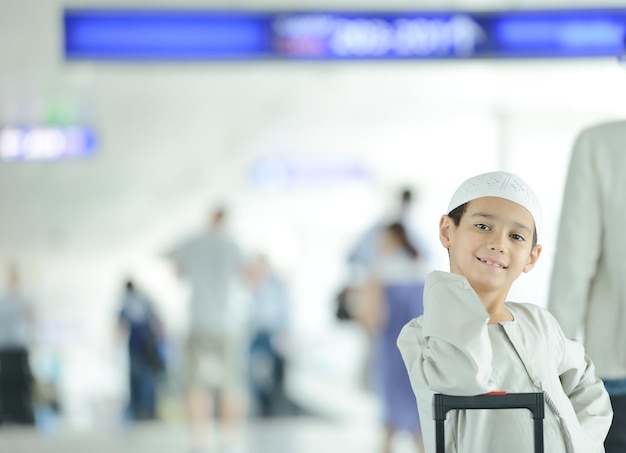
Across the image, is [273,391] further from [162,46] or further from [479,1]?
[162,46]

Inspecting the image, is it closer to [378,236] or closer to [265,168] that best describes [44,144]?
[265,168]

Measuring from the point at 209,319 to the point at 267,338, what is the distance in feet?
10.0

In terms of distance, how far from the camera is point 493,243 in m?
1.93

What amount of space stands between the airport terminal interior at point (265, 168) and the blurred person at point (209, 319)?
39 centimetres

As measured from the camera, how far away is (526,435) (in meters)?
1.90

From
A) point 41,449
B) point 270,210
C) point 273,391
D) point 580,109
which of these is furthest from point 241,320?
point 580,109

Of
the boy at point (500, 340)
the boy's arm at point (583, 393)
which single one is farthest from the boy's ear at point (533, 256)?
→ the boy's arm at point (583, 393)

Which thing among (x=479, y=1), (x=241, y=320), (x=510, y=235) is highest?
(x=479, y=1)

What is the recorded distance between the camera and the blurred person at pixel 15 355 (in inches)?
440

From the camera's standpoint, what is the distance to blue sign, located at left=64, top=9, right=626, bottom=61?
6145 mm

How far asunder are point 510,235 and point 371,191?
420 inches

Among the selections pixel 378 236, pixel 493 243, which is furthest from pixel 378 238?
pixel 493 243

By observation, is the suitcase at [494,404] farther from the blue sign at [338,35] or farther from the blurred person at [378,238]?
the blurred person at [378,238]

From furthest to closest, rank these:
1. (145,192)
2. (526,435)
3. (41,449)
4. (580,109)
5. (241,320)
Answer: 1. (145,192)
2. (241,320)
3. (580,109)
4. (41,449)
5. (526,435)
